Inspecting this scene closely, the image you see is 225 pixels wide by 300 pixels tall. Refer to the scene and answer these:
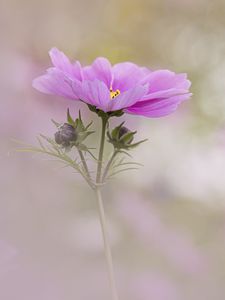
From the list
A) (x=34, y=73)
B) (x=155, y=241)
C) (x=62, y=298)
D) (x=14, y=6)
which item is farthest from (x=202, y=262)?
(x=14, y=6)

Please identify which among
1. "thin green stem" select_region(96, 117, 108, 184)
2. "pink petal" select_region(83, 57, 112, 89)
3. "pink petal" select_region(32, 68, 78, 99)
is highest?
"pink petal" select_region(83, 57, 112, 89)

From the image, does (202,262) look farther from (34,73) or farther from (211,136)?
(34,73)

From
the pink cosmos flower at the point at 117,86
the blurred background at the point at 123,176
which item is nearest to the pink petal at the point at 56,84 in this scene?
the pink cosmos flower at the point at 117,86

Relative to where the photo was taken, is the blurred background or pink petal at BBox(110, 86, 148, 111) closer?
pink petal at BBox(110, 86, 148, 111)

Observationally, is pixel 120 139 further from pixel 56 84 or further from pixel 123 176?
pixel 123 176

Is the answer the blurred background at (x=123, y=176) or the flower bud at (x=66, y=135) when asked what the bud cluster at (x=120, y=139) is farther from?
the blurred background at (x=123, y=176)

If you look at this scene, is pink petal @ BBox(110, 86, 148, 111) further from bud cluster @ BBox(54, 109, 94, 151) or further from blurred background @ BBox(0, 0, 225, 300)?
blurred background @ BBox(0, 0, 225, 300)

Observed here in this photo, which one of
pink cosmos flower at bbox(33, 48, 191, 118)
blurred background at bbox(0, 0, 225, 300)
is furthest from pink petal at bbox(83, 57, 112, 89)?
blurred background at bbox(0, 0, 225, 300)

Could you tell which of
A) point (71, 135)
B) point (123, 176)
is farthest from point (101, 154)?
point (123, 176)
